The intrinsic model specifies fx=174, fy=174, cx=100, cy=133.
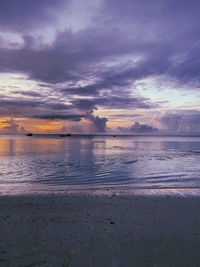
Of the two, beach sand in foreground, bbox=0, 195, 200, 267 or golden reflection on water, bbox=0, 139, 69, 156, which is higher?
beach sand in foreground, bbox=0, 195, 200, 267

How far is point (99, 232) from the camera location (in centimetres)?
593

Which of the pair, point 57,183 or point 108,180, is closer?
point 57,183

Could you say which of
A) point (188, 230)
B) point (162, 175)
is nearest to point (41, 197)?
point (188, 230)

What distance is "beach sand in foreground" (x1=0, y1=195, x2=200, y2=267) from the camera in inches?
183

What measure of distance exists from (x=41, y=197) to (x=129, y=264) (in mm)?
6533

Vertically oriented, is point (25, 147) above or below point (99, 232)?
below

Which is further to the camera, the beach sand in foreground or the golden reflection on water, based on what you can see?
the golden reflection on water

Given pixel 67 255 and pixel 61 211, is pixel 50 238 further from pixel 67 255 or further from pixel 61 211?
pixel 61 211

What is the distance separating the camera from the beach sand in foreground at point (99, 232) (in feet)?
15.2

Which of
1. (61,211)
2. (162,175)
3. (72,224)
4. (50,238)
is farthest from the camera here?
(162,175)

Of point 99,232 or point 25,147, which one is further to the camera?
point 25,147

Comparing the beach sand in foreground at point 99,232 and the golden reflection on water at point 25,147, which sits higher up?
the beach sand in foreground at point 99,232

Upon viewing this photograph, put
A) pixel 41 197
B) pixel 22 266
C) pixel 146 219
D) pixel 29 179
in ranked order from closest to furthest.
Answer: pixel 22 266 → pixel 146 219 → pixel 41 197 → pixel 29 179

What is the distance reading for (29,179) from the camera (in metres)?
15.1
